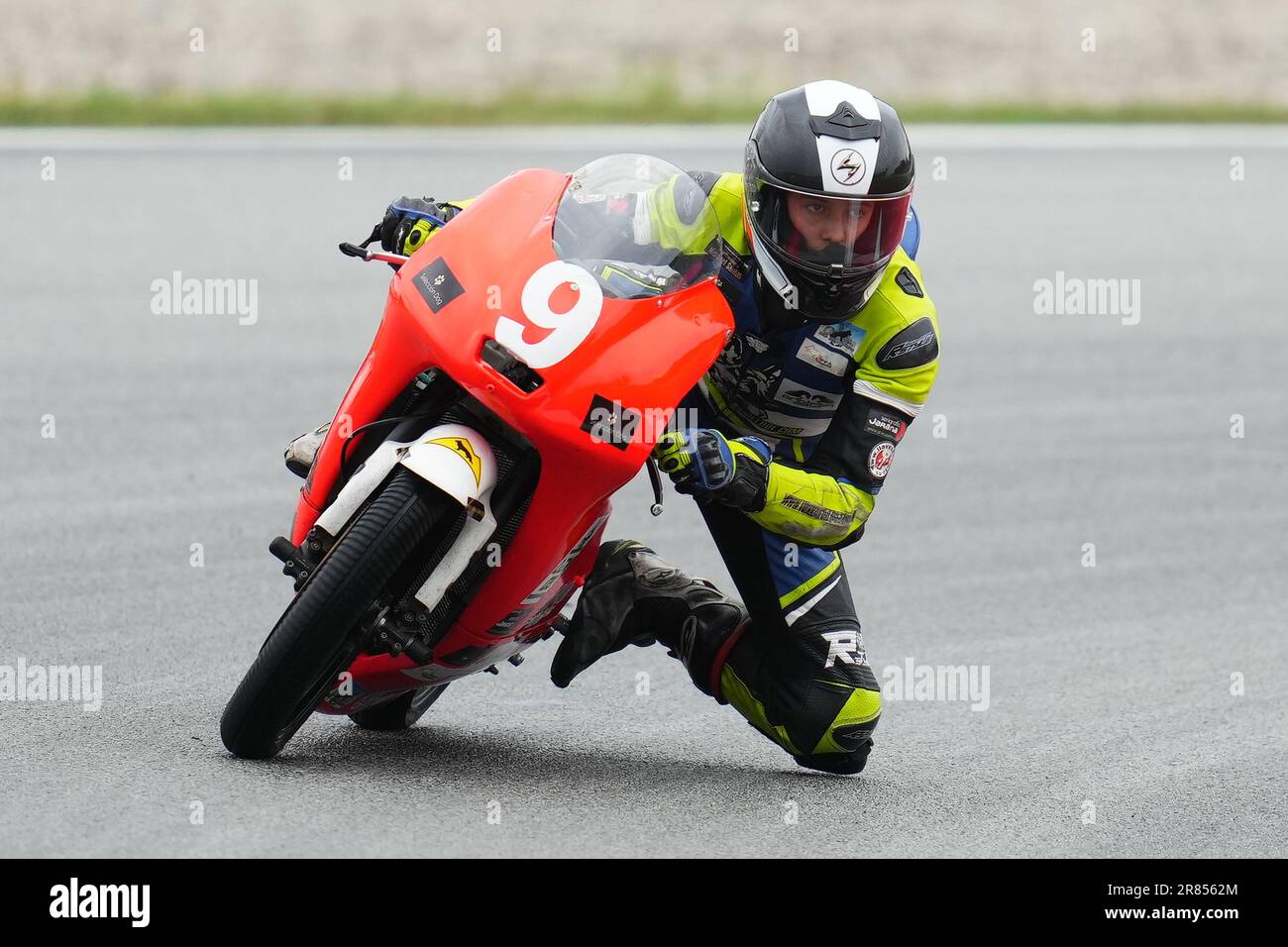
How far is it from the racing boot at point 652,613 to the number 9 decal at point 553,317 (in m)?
1.13

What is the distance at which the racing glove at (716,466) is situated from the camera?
4371 mm

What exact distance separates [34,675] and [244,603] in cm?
119

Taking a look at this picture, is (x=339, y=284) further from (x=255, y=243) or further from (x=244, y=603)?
(x=244, y=603)

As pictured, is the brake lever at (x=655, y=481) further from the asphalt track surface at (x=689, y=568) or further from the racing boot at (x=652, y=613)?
the asphalt track surface at (x=689, y=568)

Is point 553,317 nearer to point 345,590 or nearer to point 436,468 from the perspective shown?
point 436,468

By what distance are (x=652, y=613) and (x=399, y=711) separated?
2.60 feet

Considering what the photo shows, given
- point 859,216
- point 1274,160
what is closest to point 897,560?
point 859,216

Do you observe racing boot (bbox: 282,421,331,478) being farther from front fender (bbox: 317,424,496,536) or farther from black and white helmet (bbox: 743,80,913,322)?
black and white helmet (bbox: 743,80,913,322)

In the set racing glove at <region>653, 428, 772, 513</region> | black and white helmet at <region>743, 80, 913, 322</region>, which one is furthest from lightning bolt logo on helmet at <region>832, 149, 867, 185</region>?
racing glove at <region>653, 428, 772, 513</region>

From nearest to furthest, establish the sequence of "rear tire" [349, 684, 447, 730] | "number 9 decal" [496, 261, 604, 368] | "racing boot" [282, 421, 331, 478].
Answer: "number 9 decal" [496, 261, 604, 368], "racing boot" [282, 421, 331, 478], "rear tire" [349, 684, 447, 730]

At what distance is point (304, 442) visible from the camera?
495 cm

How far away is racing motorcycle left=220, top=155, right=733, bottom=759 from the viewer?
Answer: 4176mm

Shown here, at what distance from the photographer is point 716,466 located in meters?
4.43

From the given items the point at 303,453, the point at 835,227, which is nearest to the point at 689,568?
the point at 303,453
